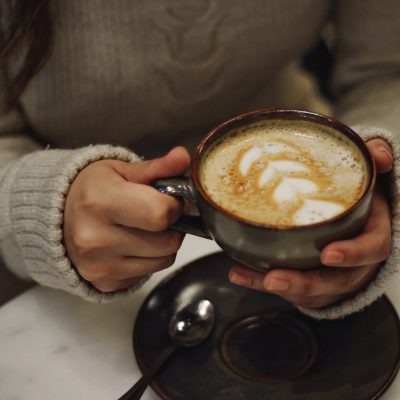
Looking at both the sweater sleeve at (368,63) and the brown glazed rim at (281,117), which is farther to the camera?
the sweater sleeve at (368,63)

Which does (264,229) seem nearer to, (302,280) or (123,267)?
(302,280)

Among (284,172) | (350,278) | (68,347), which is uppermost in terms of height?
(284,172)

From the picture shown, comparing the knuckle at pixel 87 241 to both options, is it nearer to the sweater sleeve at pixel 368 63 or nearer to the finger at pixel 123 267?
the finger at pixel 123 267

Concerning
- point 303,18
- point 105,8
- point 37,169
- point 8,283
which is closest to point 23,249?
point 37,169

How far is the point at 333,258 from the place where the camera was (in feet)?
1.79

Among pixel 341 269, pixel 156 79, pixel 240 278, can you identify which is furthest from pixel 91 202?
pixel 156 79

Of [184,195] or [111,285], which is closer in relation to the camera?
[184,195]

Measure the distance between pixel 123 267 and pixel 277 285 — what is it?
8.4 inches

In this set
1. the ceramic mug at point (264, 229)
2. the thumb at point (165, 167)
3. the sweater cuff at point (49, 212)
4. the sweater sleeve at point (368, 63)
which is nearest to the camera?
the ceramic mug at point (264, 229)

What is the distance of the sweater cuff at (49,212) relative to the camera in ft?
2.40

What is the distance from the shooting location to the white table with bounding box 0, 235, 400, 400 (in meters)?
0.72

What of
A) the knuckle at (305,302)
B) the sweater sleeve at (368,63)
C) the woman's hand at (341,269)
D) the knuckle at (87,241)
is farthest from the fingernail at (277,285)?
the sweater sleeve at (368,63)

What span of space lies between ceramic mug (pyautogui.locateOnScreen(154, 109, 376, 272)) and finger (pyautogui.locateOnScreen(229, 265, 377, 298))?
0.01 meters

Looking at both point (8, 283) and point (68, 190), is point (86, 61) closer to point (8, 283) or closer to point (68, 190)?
point (68, 190)
